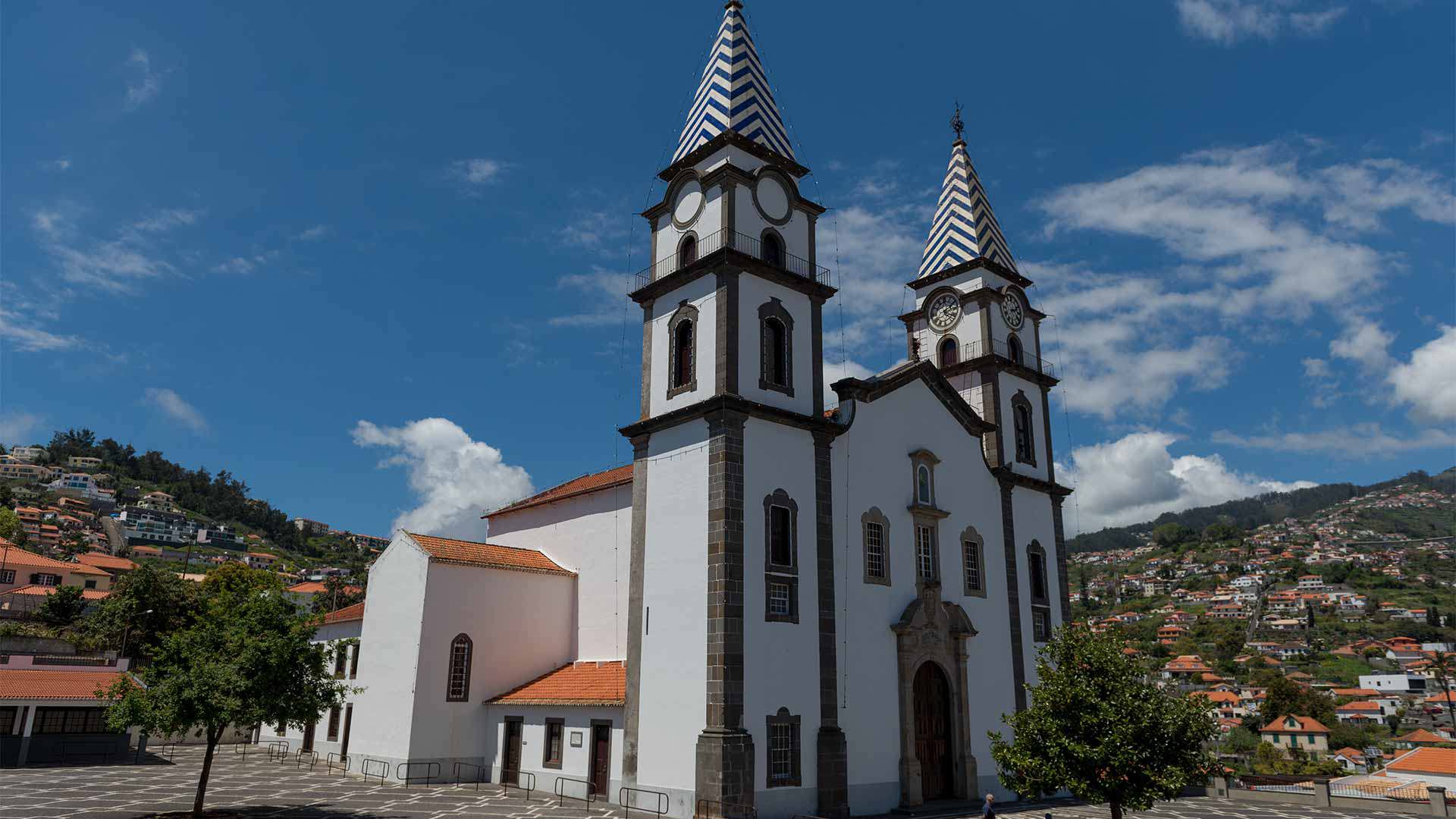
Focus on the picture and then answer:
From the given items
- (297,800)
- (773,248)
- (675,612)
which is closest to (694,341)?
(773,248)

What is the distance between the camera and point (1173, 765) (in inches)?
761

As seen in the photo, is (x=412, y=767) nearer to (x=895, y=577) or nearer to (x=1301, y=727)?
(x=895, y=577)

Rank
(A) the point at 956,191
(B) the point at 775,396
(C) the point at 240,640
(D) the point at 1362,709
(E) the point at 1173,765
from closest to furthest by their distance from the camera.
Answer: (E) the point at 1173,765
(C) the point at 240,640
(B) the point at 775,396
(A) the point at 956,191
(D) the point at 1362,709

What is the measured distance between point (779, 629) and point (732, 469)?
446 centimetres

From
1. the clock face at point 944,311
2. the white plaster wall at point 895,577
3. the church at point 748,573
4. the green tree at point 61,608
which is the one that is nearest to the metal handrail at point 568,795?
the church at point 748,573

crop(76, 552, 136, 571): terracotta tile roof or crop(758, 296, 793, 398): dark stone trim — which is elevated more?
crop(76, 552, 136, 571): terracotta tile roof

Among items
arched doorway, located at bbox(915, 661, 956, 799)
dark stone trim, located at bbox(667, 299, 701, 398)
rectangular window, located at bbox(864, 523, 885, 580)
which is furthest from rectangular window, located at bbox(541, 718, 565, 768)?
arched doorway, located at bbox(915, 661, 956, 799)

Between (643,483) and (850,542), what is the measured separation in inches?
251

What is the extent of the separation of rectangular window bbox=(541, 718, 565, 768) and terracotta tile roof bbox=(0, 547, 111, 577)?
7474cm

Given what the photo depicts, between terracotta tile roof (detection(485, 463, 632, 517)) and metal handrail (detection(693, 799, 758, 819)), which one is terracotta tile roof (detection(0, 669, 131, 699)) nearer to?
terracotta tile roof (detection(485, 463, 632, 517))

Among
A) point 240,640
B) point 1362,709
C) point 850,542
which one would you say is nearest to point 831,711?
point 850,542

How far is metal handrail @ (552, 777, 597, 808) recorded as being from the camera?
25436 mm

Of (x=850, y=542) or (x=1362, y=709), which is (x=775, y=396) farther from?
(x=1362, y=709)

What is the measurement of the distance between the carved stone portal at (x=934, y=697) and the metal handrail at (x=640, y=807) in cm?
738
